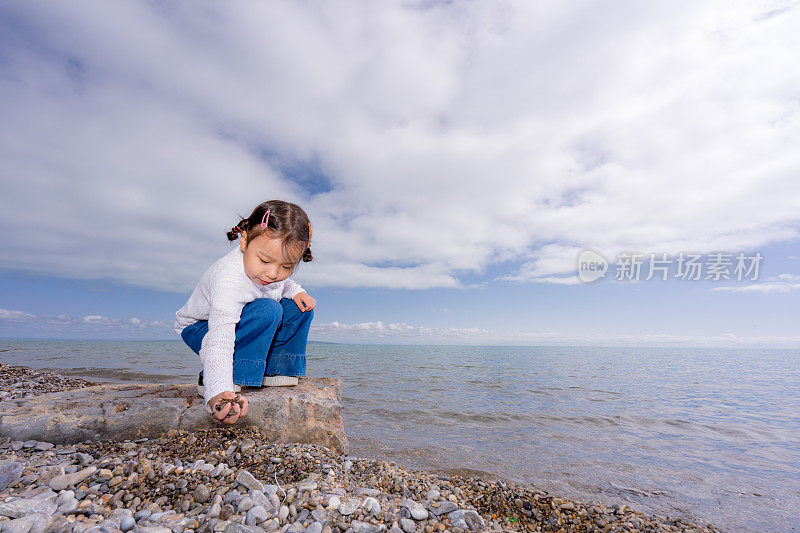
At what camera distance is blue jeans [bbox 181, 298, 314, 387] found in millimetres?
3275

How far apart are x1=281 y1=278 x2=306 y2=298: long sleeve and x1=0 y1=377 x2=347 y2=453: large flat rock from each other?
97 centimetres

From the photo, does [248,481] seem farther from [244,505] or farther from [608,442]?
[608,442]

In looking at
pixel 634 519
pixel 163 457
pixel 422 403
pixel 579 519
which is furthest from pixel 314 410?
pixel 422 403

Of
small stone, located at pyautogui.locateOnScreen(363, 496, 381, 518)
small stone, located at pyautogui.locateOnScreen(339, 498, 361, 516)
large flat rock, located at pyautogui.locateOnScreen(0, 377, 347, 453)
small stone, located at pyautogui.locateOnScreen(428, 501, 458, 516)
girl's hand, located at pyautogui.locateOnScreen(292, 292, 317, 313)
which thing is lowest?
small stone, located at pyautogui.locateOnScreen(428, 501, 458, 516)

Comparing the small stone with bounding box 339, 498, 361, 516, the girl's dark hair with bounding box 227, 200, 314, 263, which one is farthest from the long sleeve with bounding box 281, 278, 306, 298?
the small stone with bounding box 339, 498, 361, 516

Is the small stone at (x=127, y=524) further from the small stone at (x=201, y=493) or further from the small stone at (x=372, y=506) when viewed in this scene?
the small stone at (x=372, y=506)

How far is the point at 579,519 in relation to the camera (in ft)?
8.42

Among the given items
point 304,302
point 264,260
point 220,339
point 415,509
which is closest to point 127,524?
point 220,339

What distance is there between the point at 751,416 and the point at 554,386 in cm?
423

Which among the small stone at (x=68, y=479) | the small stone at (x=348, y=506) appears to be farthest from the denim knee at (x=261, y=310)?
the small stone at (x=348, y=506)

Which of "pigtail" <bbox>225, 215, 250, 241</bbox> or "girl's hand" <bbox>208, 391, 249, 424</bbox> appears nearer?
"girl's hand" <bbox>208, 391, 249, 424</bbox>

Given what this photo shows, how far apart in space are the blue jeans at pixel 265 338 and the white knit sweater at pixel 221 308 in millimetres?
131

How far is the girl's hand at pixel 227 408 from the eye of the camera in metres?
2.54

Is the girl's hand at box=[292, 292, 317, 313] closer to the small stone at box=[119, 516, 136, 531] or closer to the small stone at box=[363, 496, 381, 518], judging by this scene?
the small stone at box=[363, 496, 381, 518]
